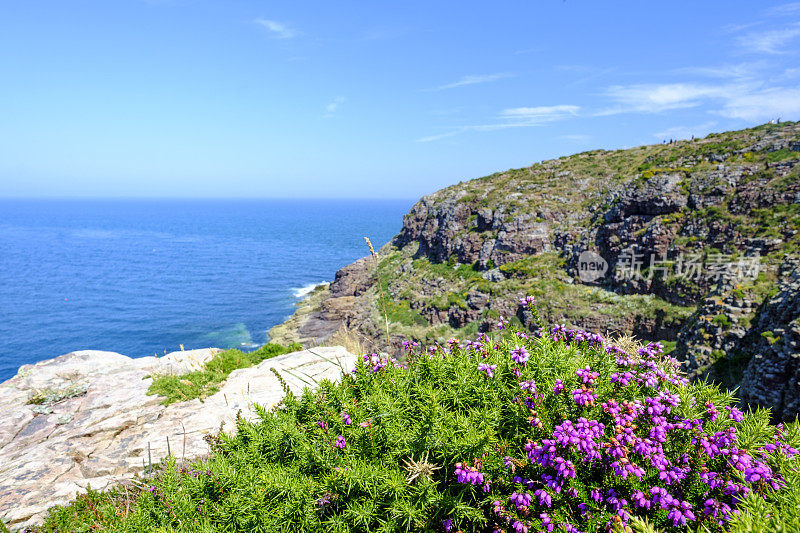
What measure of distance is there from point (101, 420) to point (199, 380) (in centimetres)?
240

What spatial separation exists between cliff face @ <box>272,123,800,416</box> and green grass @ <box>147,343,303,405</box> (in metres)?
12.7

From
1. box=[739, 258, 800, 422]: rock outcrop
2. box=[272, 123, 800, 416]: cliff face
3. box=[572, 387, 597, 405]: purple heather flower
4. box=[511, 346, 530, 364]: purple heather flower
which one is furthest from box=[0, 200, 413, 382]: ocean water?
box=[572, 387, 597, 405]: purple heather flower

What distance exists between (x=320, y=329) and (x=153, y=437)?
49.4m

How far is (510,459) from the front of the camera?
3264 millimetres

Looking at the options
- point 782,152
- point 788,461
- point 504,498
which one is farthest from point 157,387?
point 782,152

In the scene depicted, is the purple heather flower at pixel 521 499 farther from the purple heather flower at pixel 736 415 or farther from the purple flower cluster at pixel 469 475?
the purple heather flower at pixel 736 415

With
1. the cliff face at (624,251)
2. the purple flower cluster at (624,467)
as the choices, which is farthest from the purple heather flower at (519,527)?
the cliff face at (624,251)

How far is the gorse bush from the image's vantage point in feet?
9.74

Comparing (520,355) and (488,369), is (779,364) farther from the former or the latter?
(488,369)

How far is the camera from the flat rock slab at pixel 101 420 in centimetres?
721

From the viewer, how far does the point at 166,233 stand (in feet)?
641

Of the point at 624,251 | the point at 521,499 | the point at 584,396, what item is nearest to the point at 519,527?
the point at 521,499

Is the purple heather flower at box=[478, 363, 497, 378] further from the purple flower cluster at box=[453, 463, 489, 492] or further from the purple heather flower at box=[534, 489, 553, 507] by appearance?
the purple heather flower at box=[534, 489, 553, 507]

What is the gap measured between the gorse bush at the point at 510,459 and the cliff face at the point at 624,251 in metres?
19.9
